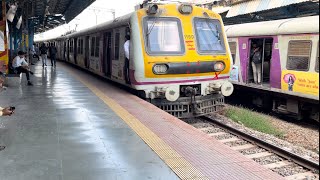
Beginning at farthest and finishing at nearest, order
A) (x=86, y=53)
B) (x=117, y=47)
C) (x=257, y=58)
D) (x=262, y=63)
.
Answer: (x=86, y=53)
(x=257, y=58)
(x=262, y=63)
(x=117, y=47)

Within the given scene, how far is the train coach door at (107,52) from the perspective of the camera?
35.9 feet

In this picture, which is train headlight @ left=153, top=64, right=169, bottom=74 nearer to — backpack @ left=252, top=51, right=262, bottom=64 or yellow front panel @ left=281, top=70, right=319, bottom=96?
yellow front panel @ left=281, top=70, right=319, bottom=96

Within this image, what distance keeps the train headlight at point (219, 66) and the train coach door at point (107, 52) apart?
3.32m

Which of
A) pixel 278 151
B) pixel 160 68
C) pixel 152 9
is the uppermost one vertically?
pixel 152 9

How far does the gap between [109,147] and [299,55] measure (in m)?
6.45

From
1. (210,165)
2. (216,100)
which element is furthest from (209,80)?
(210,165)

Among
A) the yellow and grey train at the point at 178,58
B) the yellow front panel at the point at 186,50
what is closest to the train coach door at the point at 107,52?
the yellow and grey train at the point at 178,58

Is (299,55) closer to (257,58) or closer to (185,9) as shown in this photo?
(257,58)

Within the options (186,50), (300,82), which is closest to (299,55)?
(300,82)

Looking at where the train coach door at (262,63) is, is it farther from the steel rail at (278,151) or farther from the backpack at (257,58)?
the steel rail at (278,151)

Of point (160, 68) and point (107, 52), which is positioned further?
point (107, 52)

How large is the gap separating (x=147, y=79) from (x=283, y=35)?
423 centimetres

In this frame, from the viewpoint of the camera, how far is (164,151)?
479 centimetres

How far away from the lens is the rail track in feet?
18.8
